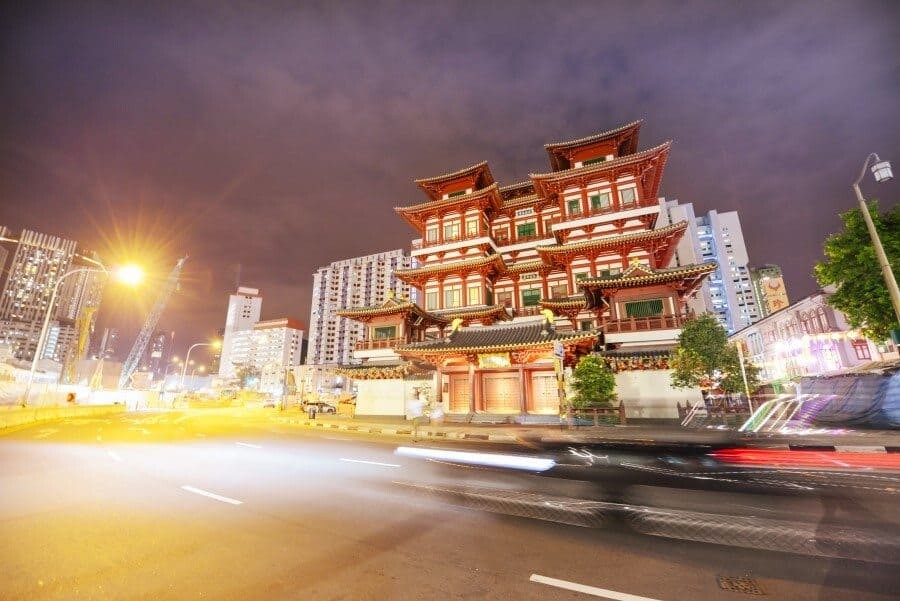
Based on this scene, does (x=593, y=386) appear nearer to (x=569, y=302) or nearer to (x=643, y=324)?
(x=643, y=324)

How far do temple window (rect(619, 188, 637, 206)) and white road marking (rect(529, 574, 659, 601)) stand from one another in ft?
102

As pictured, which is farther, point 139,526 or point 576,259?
point 576,259

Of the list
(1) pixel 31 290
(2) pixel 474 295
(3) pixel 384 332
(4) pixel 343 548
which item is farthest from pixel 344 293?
(4) pixel 343 548

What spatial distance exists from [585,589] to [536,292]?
30997 millimetres

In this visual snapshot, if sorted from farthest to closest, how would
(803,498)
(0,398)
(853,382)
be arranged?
(0,398) → (853,382) → (803,498)

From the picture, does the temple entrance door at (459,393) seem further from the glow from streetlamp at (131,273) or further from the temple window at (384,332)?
the glow from streetlamp at (131,273)

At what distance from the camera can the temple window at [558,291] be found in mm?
32581

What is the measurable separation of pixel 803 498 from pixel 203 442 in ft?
61.4

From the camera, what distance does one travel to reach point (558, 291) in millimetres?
32875

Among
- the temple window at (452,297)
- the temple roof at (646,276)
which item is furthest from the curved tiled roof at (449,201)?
the temple roof at (646,276)

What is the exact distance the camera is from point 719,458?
39.4ft

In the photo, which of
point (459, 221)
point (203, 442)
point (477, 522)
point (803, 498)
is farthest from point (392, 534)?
point (459, 221)

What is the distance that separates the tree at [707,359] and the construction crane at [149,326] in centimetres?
9601

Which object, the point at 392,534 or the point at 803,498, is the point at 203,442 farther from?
the point at 803,498
